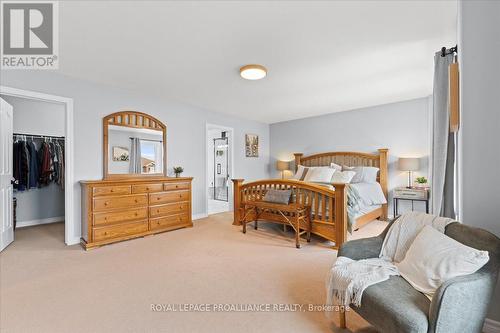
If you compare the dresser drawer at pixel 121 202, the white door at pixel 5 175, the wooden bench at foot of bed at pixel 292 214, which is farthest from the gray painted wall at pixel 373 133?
the white door at pixel 5 175

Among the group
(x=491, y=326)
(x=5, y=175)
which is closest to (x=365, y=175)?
(x=491, y=326)

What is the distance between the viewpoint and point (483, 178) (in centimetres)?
160

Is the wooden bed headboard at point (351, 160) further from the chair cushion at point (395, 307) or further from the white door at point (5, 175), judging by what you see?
Answer: the white door at point (5, 175)

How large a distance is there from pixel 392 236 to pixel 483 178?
2.29 feet

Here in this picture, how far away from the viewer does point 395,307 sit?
4.00 feet

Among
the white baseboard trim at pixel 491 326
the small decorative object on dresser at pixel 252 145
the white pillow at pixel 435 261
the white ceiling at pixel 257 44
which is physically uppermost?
the white ceiling at pixel 257 44

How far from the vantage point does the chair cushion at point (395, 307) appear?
1148 millimetres

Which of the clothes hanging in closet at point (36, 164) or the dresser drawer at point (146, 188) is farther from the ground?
the clothes hanging in closet at point (36, 164)

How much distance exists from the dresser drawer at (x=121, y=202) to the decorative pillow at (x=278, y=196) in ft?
6.28

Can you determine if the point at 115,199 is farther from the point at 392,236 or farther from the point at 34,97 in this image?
the point at 392,236

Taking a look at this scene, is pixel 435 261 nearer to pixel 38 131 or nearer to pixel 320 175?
pixel 320 175

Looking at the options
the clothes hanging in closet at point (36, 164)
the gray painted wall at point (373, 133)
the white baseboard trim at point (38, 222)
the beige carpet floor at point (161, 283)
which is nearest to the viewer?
the beige carpet floor at point (161, 283)

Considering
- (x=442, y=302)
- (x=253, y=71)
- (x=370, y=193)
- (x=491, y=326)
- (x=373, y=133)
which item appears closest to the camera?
(x=442, y=302)

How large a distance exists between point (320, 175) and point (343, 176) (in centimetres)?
44
